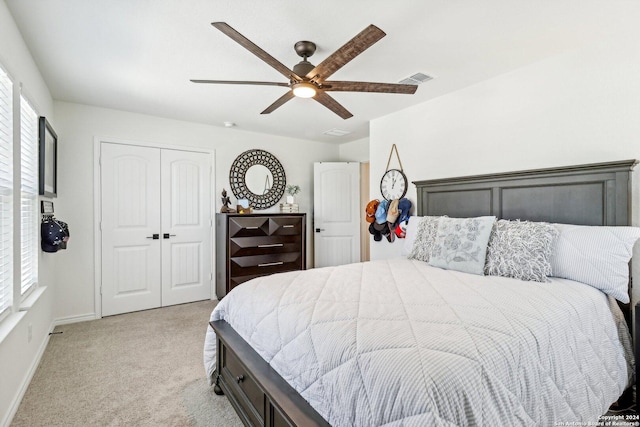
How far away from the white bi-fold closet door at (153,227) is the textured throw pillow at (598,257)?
12.9 ft

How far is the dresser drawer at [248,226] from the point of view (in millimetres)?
4133

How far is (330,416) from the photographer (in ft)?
3.84

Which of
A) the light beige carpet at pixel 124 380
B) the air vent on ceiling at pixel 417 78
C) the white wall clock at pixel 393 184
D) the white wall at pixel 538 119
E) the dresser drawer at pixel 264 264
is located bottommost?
the light beige carpet at pixel 124 380

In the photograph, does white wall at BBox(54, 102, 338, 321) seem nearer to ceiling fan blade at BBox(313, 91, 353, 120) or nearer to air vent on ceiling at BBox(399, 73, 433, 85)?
ceiling fan blade at BBox(313, 91, 353, 120)

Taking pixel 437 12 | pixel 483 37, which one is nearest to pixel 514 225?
pixel 483 37

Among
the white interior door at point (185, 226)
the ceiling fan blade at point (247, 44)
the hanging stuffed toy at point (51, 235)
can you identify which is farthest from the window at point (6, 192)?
the white interior door at point (185, 226)

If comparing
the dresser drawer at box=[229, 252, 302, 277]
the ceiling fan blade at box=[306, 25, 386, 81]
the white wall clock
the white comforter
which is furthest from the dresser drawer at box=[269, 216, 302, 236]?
the ceiling fan blade at box=[306, 25, 386, 81]

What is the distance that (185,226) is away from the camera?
429 cm

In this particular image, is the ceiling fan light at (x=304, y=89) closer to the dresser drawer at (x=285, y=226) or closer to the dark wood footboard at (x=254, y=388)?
the dark wood footboard at (x=254, y=388)

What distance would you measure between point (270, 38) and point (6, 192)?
192 centimetres

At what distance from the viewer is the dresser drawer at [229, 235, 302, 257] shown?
414cm

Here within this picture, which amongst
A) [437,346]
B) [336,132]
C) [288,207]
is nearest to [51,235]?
[288,207]

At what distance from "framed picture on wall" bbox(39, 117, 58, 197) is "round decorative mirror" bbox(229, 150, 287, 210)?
1.95 meters

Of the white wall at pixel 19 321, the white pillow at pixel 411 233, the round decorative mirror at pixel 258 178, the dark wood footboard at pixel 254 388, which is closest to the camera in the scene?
the dark wood footboard at pixel 254 388
